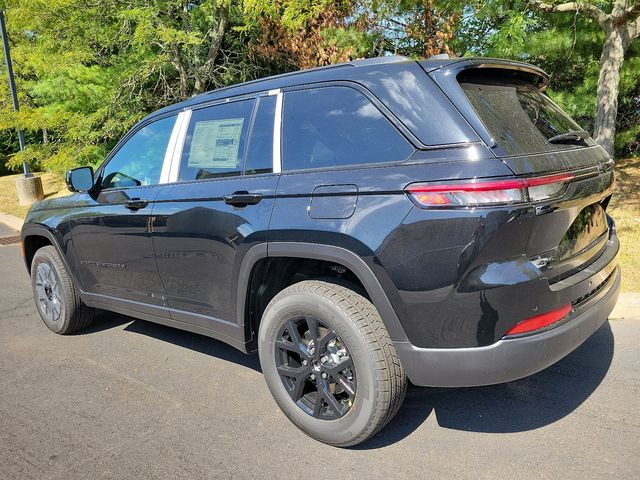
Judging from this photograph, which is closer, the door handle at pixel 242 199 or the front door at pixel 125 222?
the door handle at pixel 242 199

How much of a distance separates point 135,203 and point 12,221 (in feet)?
33.8

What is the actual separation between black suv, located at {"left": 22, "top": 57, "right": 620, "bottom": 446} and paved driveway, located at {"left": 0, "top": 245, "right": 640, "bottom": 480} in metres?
0.25

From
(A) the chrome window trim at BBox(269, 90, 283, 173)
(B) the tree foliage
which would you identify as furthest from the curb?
(A) the chrome window trim at BBox(269, 90, 283, 173)

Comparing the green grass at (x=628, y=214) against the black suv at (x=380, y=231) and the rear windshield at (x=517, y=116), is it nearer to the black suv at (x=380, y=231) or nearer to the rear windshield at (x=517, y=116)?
the black suv at (x=380, y=231)

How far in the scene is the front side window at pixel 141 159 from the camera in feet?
12.0

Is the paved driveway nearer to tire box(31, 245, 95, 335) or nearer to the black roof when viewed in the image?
tire box(31, 245, 95, 335)

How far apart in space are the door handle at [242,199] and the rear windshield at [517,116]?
1.20m

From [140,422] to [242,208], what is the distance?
140 cm

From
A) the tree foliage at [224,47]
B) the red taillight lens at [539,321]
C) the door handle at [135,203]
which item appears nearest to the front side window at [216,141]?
the door handle at [135,203]

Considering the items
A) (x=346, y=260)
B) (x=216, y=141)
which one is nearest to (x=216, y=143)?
(x=216, y=141)

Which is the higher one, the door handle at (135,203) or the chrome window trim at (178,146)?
the chrome window trim at (178,146)

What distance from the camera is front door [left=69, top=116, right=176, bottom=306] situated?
11.7 ft

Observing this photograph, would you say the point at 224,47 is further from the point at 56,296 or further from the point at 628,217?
the point at 628,217

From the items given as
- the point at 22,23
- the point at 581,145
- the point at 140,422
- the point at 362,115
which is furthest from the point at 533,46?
the point at 22,23
